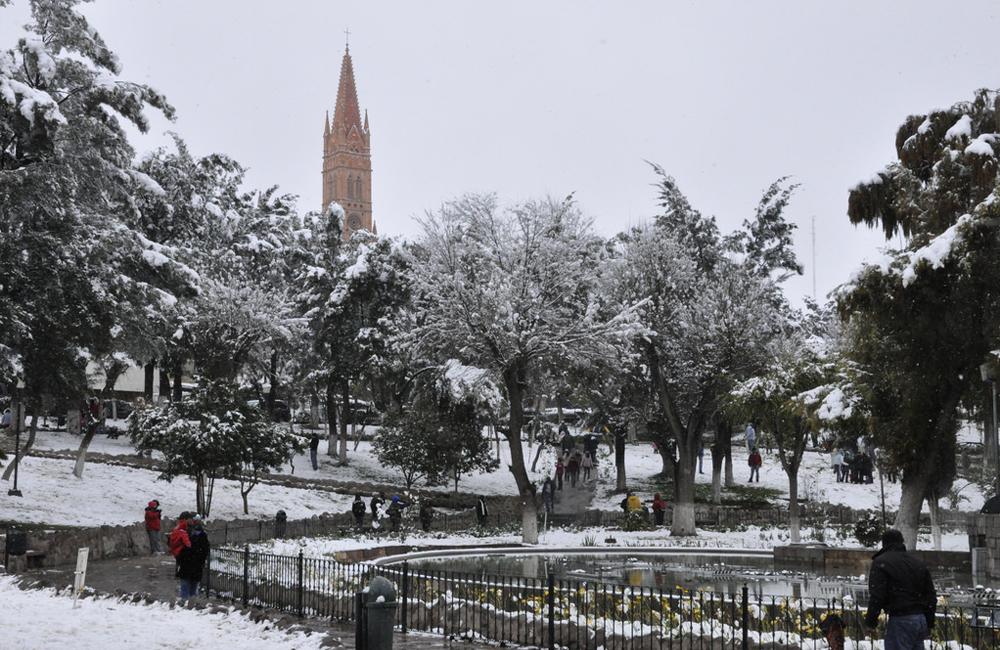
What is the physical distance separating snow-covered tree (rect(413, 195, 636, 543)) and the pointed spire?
160 meters

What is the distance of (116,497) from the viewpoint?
35.6 metres

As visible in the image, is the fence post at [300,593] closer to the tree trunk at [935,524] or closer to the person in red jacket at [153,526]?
the person in red jacket at [153,526]

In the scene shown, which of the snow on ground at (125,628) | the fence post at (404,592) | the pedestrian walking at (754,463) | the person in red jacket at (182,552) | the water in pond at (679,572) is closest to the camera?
the snow on ground at (125,628)

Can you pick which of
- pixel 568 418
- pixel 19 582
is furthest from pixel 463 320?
pixel 568 418

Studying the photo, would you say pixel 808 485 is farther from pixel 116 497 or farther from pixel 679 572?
pixel 116 497

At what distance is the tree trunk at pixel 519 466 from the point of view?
107 feet

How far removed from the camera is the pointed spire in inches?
7505

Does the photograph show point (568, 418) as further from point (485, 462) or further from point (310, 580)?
point (310, 580)

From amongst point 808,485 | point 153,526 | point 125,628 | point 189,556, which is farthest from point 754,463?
point 125,628

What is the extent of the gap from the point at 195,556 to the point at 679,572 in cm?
1115

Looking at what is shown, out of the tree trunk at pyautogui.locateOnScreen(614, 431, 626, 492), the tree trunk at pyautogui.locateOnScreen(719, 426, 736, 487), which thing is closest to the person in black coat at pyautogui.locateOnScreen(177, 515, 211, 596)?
the tree trunk at pyautogui.locateOnScreen(719, 426, 736, 487)

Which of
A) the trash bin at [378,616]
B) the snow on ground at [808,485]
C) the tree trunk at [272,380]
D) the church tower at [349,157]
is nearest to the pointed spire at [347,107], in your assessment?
the church tower at [349,157]

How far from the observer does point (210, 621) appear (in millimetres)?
15586

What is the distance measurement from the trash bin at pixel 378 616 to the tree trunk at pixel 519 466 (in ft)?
69.1
